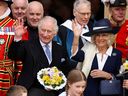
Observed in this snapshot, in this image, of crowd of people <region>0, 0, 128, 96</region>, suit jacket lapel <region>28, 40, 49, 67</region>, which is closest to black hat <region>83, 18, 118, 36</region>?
crowd of people <region>0, 0, 128, 96</region>

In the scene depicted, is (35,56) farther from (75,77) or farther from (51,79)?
(75,77)

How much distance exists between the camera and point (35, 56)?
7.78 metres

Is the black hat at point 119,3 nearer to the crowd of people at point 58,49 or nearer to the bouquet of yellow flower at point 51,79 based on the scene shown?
the crowd of people at point 58,49

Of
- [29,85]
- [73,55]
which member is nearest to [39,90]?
[29,85]

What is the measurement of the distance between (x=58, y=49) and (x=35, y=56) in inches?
13.9

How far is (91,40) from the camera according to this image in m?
8.07

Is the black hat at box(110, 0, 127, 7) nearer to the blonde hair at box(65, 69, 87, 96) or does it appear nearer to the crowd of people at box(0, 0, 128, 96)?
the crowd of people at box(0, 0, 128, 96)

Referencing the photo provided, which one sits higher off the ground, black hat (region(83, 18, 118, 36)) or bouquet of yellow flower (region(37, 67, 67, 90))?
black hat (region(83, 18, 118, 36))

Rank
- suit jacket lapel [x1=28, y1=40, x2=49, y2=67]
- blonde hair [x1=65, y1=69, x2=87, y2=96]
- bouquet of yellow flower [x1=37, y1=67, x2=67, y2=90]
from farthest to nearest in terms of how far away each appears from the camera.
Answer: suit jacket lapel [x1=28, y1=40, x2=49, y2=67] < bouquet of yellow flower [x1=37, y1=67, x2=67, y2=90] < blonde hair [x1=65, y1=69, x2=87, y2=96]

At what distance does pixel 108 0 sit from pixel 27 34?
1416 millimetres

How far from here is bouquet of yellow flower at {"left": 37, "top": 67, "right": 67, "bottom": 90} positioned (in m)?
7.63

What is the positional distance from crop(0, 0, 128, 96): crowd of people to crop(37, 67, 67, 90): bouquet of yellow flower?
10 centimetres

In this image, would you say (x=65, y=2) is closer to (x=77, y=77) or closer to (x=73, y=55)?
(x=73, y=55)

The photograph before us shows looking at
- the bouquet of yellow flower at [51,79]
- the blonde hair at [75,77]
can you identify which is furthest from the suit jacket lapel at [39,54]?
the blonde hair at [75,77]
